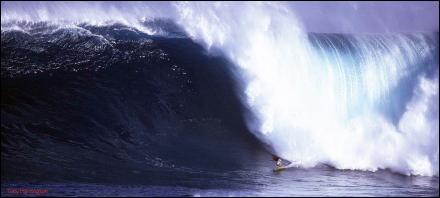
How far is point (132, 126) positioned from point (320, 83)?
6.45 meters

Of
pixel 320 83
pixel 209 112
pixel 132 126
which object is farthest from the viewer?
pixel 320 83

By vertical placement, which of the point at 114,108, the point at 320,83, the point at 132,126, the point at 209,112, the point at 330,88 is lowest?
the point at 132,126

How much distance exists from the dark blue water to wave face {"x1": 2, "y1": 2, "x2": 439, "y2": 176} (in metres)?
0.49

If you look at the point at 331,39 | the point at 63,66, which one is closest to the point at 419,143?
the point at 331,39

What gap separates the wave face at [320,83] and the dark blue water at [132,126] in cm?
49

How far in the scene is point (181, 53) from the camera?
651 inches

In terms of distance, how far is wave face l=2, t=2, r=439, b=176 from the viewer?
14047 millimetres

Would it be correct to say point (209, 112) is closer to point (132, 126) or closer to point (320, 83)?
point (132, 126)

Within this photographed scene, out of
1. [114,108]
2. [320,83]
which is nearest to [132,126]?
[114,108]

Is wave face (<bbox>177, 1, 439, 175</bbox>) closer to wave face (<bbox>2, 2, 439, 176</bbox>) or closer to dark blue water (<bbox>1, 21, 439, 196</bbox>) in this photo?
wave face (<bbox>2, 2, 439, 176</bbox>)

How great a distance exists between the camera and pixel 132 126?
44.4 ft

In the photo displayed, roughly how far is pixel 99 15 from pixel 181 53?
294 centimetres

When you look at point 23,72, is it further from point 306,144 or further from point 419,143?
point 419,143

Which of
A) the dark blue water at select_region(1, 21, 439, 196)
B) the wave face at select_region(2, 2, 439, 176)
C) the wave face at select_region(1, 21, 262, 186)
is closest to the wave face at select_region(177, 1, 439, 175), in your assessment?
the wave face at select_region(2, 2, 439, 176)
